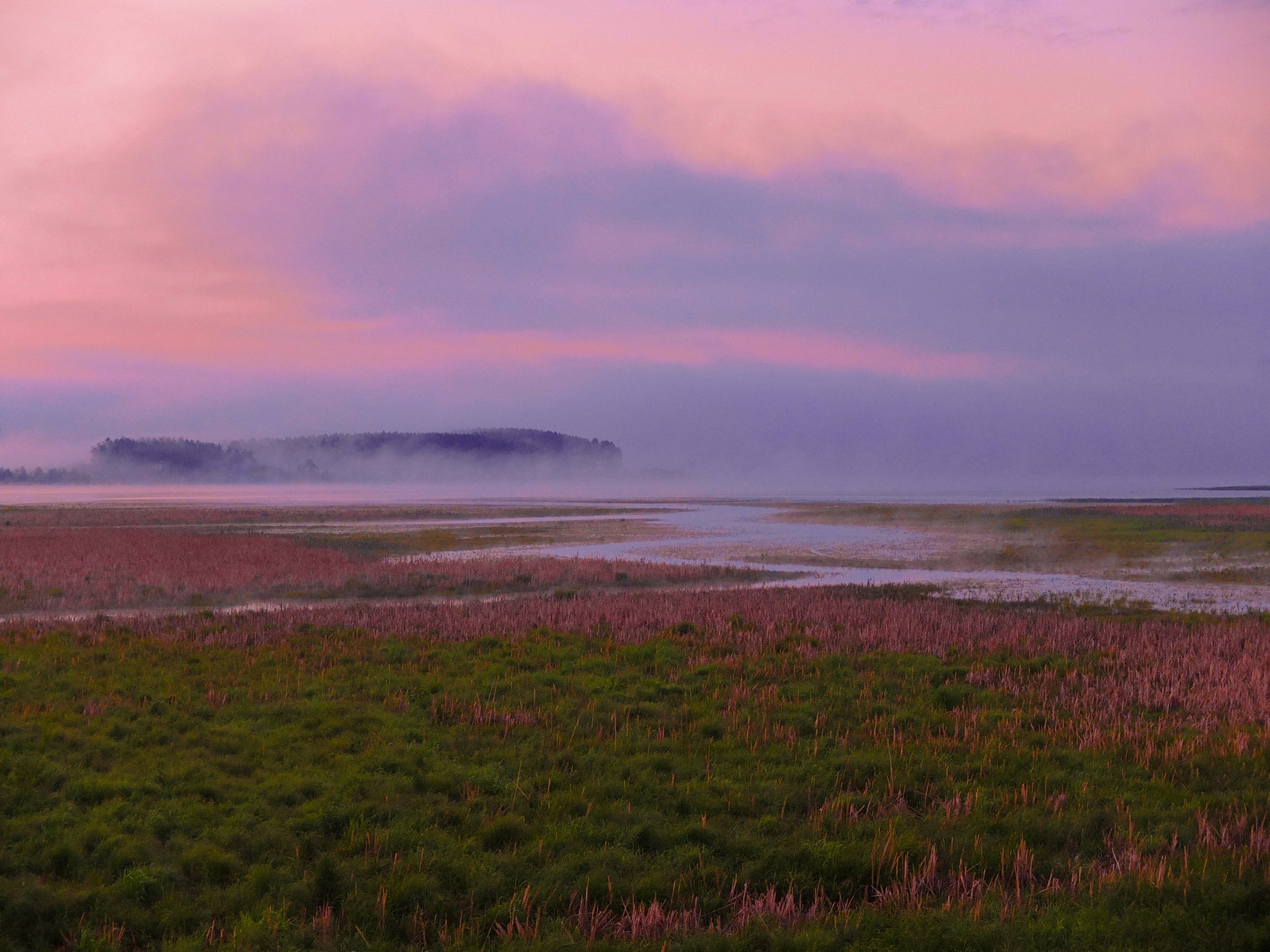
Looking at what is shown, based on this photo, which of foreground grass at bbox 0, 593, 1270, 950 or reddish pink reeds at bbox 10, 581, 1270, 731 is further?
reddish pink reeds at bbox 10, 581, 1270, 731

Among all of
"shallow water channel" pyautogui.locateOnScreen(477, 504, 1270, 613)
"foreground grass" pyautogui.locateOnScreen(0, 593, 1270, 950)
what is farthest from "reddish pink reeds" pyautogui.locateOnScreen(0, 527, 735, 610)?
"foreground grass" pyautogui.locateOnScreen(0, 593, 1270, 950)

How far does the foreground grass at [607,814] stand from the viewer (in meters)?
8.50

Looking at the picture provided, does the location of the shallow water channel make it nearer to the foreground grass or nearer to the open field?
the open field

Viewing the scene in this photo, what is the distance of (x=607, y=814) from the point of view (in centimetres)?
1119

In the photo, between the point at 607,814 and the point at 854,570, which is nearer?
the point at 607,814

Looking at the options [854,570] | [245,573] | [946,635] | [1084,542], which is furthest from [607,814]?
[1084,542]

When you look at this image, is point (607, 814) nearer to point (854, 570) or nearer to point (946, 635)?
point (946, 635)

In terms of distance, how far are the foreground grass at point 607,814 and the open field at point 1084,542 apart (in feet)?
97.4

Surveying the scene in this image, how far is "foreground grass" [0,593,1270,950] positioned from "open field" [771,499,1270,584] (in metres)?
29.7

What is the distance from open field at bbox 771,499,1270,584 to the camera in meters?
44.1

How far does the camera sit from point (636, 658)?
67.8ft

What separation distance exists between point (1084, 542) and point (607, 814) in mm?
57925

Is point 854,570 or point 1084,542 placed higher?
point 1084,542

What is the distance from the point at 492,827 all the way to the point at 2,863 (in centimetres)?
525
